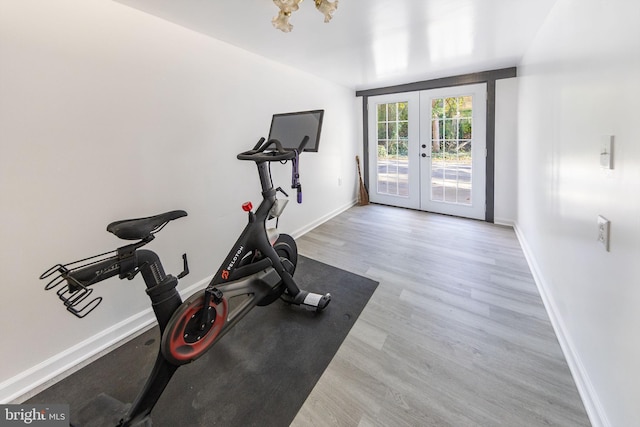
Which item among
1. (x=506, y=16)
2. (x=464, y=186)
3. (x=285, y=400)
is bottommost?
(x=285, y=400)

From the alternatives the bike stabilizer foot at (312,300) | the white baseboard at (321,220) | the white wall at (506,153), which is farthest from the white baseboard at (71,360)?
the white wall at (506,153)

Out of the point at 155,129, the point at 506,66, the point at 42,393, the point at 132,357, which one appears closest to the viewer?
the point at 42,393

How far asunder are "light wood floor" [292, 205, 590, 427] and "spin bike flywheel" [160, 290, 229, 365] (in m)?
0.61

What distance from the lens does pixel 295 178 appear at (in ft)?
6.48

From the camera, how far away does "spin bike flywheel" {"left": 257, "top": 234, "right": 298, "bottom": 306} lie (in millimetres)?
1991

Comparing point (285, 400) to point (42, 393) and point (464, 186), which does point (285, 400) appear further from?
point (464, 186)

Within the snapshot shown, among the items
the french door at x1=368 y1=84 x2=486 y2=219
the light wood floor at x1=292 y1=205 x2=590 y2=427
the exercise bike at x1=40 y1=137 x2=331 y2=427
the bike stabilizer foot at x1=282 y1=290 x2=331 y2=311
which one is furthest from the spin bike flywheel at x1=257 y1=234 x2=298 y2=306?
the french door at x1=368 y1=84 x2=486 y2=219

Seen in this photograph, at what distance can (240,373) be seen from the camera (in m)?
1.56

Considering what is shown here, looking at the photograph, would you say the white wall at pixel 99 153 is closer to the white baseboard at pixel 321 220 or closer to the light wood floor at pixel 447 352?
the white baseboard at pixel 321 220

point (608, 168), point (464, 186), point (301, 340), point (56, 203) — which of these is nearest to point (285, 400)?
point (301, 340)

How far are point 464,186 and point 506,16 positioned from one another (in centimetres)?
244

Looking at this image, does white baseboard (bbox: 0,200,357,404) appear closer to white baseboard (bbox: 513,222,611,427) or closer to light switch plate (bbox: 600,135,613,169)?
white baseboard (bbox: 513,222,611,427)

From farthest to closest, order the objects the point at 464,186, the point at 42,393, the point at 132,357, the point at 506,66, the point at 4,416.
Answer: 1. the point at 464,186
2. the point at 506,66
3. the point at 132,357
4. the point at 42,393
5. the point at 4,416

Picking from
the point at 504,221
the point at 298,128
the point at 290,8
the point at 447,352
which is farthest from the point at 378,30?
the point at 504,221
